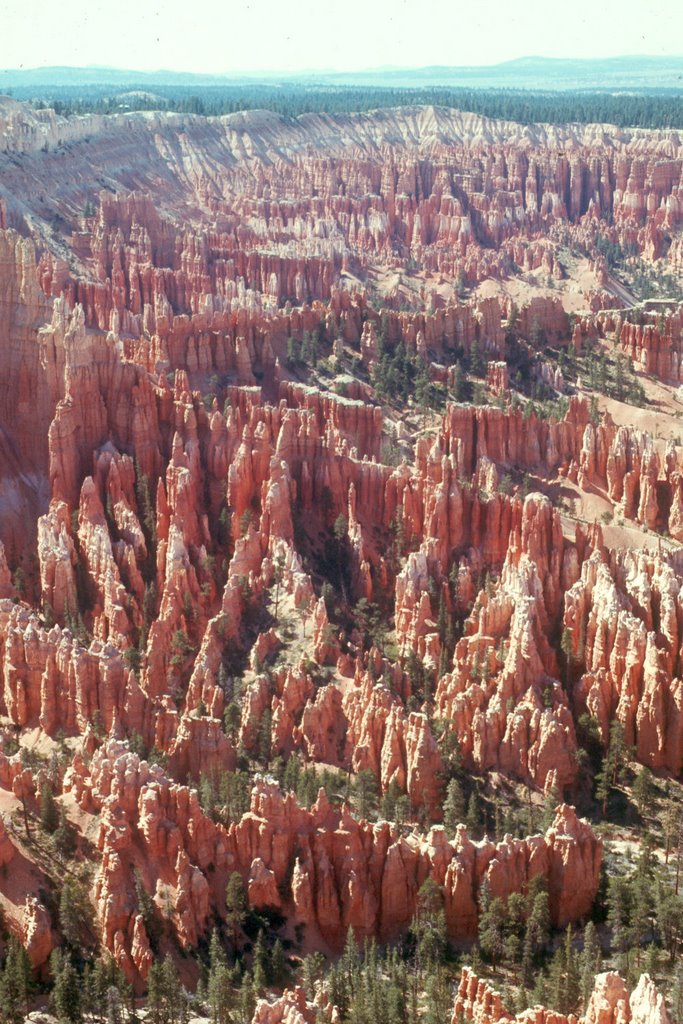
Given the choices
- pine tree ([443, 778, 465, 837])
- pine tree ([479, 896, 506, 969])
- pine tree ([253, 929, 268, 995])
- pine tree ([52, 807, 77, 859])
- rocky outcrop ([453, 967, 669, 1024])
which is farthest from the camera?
pine tree ([443, 778, 465, 837])

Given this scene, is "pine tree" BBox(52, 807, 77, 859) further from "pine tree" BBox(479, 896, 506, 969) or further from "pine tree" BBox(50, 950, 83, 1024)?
"pine tree" BBox(479, 896, 506, 969)

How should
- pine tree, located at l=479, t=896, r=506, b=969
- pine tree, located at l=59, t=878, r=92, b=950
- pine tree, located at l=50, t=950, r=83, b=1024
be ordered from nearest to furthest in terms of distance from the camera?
pine tree, located at l=50, t=950, r=83, b=1024, pine tree, located at l=59, t=878, r=92, b=950, pine tree, located at l=479, t=896, r=506, b=969

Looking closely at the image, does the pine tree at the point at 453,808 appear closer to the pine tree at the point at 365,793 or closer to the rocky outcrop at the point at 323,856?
the pine tree at the point at 365,793

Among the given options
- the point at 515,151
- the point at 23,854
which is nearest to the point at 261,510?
the point at 23,854

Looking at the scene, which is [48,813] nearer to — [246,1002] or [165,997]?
[165,997]

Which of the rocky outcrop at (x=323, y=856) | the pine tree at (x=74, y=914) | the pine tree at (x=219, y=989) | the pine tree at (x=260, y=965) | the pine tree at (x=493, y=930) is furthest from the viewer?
the rocky outcrop at (x=323, y=856)

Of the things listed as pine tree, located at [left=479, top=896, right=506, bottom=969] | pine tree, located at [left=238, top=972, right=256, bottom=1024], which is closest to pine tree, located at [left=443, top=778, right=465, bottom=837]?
pine tree, located at [left=479, top=896, right=506, bottom=969]

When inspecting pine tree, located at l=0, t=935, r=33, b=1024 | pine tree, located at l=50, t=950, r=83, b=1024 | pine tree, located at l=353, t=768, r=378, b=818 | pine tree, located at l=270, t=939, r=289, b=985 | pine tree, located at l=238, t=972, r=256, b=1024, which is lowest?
pine tree, located at l=270, t=939, r=289, b=985

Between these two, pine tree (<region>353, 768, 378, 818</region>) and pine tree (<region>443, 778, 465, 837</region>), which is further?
pine tree (<region>353, 768, 378, 818</region>)

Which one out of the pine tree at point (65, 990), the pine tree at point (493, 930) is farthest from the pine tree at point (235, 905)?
the pine tree at point (493, 930)

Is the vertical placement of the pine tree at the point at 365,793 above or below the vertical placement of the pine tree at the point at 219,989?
below

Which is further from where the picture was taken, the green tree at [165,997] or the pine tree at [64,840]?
the pine tree at [64,840]

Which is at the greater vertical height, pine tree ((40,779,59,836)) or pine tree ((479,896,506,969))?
pine tree ((40,779,59,836))

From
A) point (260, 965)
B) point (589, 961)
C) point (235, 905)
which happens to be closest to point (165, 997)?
point (260, 965)
